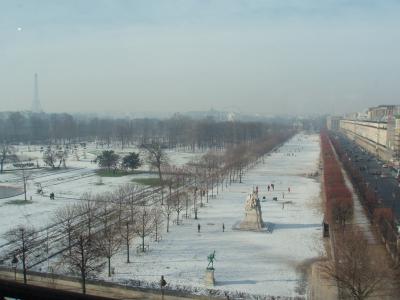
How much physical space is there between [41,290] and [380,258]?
561 inches

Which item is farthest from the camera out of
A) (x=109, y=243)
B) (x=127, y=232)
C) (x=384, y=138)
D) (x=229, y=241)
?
(x=384, y=138)

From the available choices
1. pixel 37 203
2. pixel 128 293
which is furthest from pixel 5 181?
pixel 128 293

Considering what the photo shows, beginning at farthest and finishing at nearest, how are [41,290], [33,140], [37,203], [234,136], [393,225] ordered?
[33,140] → [234,136] → [37,203] → [393,225] → [41,290]

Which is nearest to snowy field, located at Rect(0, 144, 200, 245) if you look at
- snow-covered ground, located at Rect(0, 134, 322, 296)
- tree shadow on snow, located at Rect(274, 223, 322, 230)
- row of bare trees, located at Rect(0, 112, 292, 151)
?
snow-covered ground, located at Rect(0, 134, 322, 296)

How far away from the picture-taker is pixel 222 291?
1261 cm

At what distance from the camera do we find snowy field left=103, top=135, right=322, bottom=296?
539 inches

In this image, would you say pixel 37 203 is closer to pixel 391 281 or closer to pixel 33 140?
pixel 391 281

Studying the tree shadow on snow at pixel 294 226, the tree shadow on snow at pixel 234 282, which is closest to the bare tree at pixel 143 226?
the tree shadow on snow at pixel 234 282

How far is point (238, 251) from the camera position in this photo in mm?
16625

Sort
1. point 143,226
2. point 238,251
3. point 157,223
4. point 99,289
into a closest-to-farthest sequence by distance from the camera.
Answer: point 99,289, point 238,251, point 143,226, point 157,223

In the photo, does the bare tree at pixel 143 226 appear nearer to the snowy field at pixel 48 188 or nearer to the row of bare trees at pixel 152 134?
the snowy field at pixel 48 188

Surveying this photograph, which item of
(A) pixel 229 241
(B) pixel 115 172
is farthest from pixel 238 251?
(B) pixel 115 172

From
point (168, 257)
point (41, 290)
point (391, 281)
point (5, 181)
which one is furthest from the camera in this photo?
point (5, 181)

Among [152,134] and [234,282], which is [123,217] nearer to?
[234,282]
